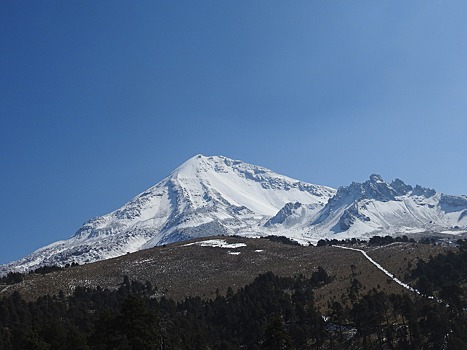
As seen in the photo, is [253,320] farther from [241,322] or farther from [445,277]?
[445,277]

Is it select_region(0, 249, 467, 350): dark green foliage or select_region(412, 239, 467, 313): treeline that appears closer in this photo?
select_region(0, 249, 467, 350): dark green foliage

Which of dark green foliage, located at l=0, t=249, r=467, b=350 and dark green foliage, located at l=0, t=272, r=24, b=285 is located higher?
dark green foliage, located at l=0, t=272, r=24, b=285

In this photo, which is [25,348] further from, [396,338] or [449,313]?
[449,313]

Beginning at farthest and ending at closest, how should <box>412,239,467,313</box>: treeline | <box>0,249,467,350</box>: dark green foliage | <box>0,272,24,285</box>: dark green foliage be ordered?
<box>0,272,24,285</box>: dark green foliage → <box>412,239,467,313</box>: treeline → <box>0,249,467,350</box>: dark green foliage

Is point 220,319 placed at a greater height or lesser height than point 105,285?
lesser

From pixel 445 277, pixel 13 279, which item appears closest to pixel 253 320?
pixel 445 277

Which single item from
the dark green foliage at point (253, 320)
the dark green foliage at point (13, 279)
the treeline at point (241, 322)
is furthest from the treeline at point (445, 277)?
the dark green foliage at point (13, 279)

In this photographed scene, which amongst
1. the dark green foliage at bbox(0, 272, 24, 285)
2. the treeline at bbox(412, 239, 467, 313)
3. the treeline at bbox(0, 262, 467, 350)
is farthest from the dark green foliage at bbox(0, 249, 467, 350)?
the dark green foliage at bbox(0, 272, 24, 285)

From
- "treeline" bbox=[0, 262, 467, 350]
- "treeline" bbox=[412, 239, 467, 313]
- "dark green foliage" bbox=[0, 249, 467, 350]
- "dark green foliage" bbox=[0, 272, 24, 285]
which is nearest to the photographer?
"treeline" bbox=[0, 262, 467, 350]

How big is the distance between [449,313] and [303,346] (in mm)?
26493

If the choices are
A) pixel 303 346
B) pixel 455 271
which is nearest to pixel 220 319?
pixel 303 346

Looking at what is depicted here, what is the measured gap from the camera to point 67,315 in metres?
116

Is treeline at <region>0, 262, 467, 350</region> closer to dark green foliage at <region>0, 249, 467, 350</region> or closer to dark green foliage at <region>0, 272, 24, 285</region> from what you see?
dark green foliage at <region>0, 249, 467, 350</region>

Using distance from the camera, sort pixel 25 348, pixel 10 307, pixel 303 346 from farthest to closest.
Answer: pixel 10 307 < pixel 303 346 < pixel 25 348
